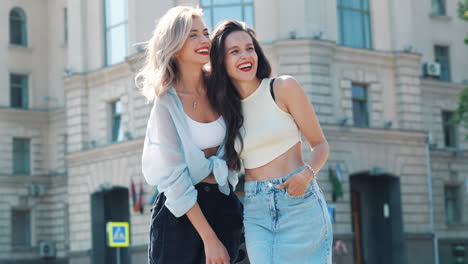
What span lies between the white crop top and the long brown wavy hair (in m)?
0.05

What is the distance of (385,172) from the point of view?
33906mm

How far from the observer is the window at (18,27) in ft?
145

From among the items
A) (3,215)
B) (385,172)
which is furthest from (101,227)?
(385,172)

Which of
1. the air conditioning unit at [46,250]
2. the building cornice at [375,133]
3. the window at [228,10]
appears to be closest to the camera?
the building cornice at [375,133]

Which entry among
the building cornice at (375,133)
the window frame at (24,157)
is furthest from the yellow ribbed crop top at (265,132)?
the window frame at (24,157)

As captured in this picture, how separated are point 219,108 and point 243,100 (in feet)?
0.60

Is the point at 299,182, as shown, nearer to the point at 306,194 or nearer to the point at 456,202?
the point at 306,194

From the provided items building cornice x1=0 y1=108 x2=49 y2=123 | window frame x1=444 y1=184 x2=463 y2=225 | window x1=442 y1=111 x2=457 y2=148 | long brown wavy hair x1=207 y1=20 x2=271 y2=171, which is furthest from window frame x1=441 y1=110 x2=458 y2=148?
long brown wavy hair x1=207 y1=20 x2=271 y2=171

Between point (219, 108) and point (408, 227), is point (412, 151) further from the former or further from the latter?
point (219, 108)

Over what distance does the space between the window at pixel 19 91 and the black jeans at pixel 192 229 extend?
39.8m

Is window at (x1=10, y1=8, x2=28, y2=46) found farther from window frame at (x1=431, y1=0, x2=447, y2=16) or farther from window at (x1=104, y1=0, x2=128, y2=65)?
window frame at (x1=431, y1=0, x2=447, y2=16)

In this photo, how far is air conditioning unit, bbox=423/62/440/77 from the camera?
3781 centimetres

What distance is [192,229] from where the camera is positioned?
5.43m

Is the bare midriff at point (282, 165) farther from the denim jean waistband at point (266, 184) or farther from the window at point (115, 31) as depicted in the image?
the window at point (115, 31)
